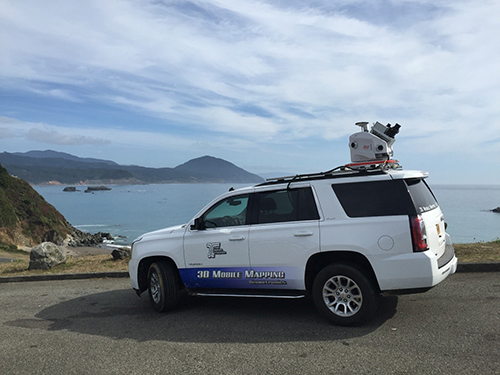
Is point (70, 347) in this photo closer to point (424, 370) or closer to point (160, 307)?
point (160, 307)

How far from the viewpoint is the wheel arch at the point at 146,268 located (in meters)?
6.81

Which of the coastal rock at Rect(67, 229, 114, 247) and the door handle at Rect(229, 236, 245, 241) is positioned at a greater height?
the door handle at Rect(229, 236, 245, 241)

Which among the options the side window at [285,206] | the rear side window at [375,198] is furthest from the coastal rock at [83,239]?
the rear side window at [375,198]

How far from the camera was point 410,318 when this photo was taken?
5.52m

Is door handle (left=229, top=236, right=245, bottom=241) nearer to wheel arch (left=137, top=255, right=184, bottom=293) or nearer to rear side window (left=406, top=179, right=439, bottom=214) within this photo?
wheel arch (left=137, top=255, right=184, bottom=293)

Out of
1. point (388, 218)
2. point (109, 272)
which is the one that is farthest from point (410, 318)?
point (109, 272)

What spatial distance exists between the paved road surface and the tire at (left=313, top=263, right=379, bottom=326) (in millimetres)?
168

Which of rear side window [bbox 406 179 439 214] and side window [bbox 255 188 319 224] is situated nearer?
rear side window [bbox 406 179 439 214]

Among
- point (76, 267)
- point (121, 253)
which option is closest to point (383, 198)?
point (121, 253)

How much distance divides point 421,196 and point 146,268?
445cm

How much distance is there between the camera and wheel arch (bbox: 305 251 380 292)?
210 inches

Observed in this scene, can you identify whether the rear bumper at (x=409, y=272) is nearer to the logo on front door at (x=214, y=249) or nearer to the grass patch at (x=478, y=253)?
the logo on front door at (x=214, y=249)

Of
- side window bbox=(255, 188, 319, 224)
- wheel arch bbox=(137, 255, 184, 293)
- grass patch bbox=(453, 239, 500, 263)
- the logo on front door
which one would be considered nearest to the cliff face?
wheel arch bbox=(137, 255, 184, 293)

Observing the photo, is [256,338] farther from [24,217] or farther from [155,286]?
[24,217]
